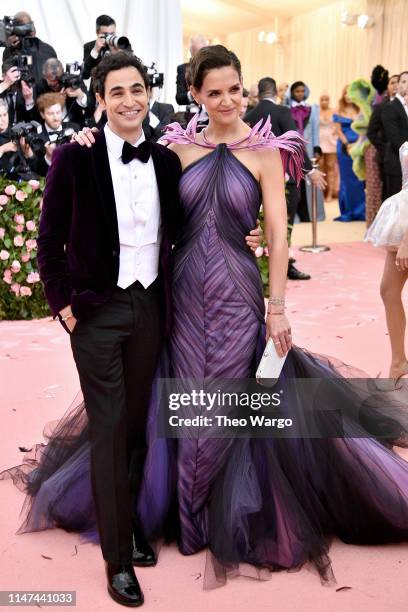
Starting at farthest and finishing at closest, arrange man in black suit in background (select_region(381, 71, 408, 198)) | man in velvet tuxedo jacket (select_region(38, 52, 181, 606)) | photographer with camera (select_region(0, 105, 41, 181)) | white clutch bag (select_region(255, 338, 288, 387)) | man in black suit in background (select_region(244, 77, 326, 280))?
man in black suit in background (select_region(381, 71, 408, 198)), man in black suit in background (select_region(244, 77, 326, 280)), photographer with camera (select_region(0, 105, 41, 181)), white clutch bag (select_region(255, 338, 288, 387)), man in velvet tuxedo jacket (select_region(38, 52, 181, 606))

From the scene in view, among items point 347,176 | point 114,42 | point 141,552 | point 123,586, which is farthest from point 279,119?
point 347,176

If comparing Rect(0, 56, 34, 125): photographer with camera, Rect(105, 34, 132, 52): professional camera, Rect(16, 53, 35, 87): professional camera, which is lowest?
Rect(0, 56, 34, 125): photographer with camera

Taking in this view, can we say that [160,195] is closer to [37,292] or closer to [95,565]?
[95,565]

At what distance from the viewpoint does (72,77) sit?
227 inches

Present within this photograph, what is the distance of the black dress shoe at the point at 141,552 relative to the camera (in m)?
2.20

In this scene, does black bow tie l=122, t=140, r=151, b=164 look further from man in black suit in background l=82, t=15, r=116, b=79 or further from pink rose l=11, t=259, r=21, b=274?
man in black suit in background l=82, t=15, r=116, b=79

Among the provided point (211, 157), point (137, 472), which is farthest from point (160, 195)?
point (137, 472)

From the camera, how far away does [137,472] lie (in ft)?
7.52

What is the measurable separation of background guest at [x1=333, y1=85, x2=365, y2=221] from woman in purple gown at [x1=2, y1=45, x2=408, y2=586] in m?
8.67

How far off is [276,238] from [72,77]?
417 centimetres

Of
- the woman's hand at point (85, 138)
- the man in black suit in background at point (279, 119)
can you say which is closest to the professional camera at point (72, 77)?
the man in black suit in background at point (279, 119)

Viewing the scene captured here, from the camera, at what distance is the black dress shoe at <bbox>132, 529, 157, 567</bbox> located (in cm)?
220

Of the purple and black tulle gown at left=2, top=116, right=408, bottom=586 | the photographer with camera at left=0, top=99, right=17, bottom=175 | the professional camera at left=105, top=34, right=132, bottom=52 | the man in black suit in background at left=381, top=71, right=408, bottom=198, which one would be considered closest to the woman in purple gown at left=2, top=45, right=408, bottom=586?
the purple and black tulle gown at left=2, top=116, right=408, bottom=586

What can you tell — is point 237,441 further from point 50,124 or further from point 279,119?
point 50,124
